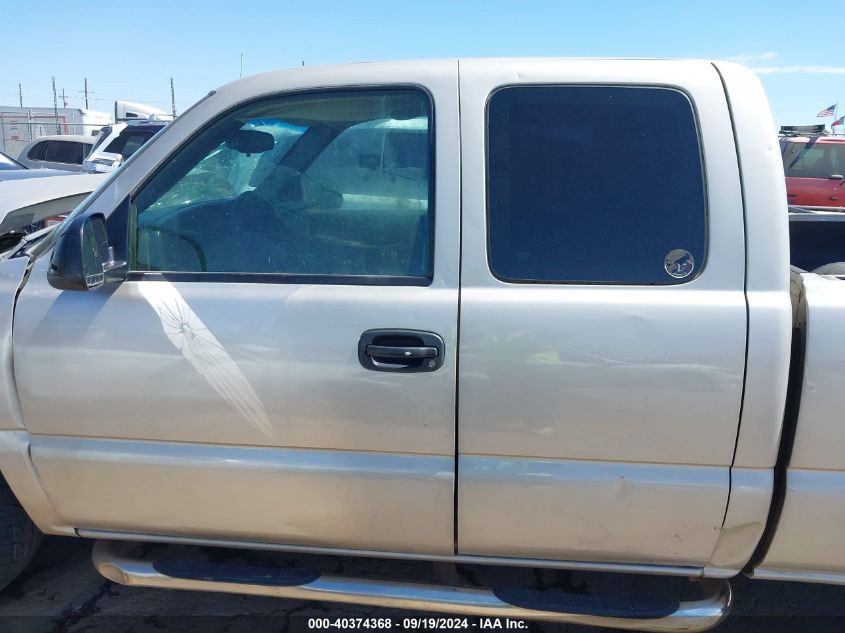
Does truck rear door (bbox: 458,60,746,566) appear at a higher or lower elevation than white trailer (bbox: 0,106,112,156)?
lower

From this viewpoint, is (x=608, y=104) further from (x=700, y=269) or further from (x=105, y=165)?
(x=105, y=165)

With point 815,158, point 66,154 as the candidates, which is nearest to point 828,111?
point 815,158

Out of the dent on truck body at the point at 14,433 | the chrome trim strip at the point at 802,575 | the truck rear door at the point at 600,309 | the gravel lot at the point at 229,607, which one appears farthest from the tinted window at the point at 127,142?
the chrome trim strip at the point at 802,575

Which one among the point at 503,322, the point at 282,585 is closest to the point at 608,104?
the point at 503,322

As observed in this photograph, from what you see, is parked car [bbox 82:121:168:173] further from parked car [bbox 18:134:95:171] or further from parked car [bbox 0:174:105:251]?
parked car [bbox 0:174:105:251]

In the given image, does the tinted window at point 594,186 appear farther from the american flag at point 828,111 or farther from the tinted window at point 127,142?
the american flag at point 828,111

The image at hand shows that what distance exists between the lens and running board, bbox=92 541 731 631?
2.14 m

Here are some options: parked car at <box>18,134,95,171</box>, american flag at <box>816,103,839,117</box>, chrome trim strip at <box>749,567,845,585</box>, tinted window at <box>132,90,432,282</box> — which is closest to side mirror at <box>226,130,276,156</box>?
tinted window at <box>132,90,432,282</box>

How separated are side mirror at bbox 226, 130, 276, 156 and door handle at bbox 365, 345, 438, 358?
853 mm

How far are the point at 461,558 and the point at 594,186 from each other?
49.5 inches

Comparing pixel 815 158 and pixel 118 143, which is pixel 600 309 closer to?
pixel 118 143

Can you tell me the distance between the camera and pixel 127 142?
1199 centimetres

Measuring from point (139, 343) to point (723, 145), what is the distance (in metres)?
1.88

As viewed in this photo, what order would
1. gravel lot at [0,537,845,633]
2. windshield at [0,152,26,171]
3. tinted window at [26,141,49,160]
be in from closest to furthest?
1. gravel lot at [0,537,845,633]
2. windshield at [0,152,26,171]
3. tinted window at [26,141,49,160]
